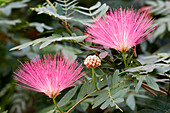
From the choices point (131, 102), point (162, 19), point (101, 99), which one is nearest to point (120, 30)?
point (101, 99)

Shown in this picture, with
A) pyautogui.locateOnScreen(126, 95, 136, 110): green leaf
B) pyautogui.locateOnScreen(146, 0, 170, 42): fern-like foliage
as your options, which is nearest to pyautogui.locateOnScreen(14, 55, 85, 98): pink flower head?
pyautogui.locateOnScreen(126, 95, 136, 110): green leaf

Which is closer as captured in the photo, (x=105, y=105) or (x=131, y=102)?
(x=105, y=105)

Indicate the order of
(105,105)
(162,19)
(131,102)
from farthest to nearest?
(162,19) < (131,102) < (105,105)

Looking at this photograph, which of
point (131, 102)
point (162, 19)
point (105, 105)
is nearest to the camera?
point (105, 105)

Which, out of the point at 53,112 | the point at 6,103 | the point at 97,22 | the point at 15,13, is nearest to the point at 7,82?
the point at 6,103

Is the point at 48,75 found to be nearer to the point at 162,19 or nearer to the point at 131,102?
the point at 131,102

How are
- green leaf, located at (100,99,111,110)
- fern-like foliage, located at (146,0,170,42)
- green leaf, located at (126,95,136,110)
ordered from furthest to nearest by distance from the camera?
fern-like foliage, located at (146,0,170,42)
green leaf, located at (126,95,136,110)
green leaf, located at (100,99,111,110)

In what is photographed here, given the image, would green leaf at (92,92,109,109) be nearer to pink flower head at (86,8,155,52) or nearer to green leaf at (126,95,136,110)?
pink flower head at (86,8,155,52)

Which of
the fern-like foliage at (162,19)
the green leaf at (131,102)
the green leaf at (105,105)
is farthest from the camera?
the fern-like foliage at (162,19)

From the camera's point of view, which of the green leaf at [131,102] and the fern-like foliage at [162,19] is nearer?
the green leaf at [131,102]

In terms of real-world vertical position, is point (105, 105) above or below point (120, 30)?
below

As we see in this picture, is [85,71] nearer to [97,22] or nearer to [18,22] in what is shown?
[97,22]

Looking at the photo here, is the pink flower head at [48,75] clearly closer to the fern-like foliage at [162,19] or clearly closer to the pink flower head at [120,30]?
the pink flower head at [120,30]

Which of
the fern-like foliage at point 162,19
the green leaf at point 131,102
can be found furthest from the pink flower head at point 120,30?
the fern-like foliage at point 162,19
